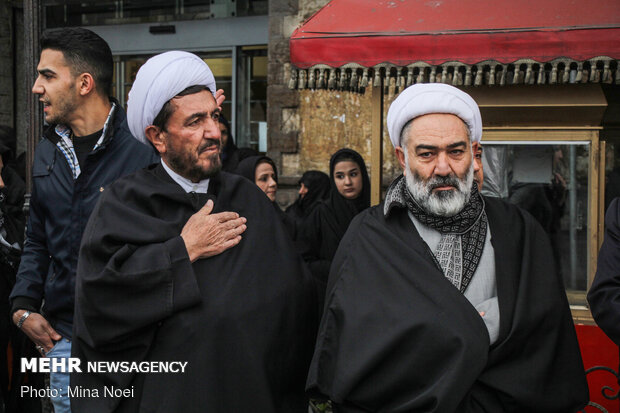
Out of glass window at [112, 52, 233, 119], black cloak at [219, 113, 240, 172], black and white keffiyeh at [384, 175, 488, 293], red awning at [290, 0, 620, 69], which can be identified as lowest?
black and white keffiyeh at [384, 175, 488, 293]

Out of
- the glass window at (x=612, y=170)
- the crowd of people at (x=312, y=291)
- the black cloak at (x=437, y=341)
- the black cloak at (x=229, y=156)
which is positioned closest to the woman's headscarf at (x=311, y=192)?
the black cloak at (x=229, y=156)

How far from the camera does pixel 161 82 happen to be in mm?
2215

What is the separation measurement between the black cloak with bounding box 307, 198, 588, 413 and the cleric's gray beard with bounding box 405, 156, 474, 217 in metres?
0.16

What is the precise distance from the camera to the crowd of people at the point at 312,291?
1.98m

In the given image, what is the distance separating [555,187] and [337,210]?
1.62 metres

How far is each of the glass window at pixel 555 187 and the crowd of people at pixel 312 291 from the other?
1.85m

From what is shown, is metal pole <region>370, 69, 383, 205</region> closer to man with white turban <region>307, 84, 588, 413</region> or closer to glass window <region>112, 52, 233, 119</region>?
man with white turban <region>307, 84, 588, 413</region>

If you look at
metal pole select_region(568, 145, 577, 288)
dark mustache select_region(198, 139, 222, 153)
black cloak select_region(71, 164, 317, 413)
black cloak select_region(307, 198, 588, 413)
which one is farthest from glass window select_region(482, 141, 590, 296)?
black cloak select_region(71, 164, 317, 413)

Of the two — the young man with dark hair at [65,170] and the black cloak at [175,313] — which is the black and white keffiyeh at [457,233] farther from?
the young man with dark hair at [65,170]

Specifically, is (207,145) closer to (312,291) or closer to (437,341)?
(312,291)

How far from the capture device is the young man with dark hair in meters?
2.74

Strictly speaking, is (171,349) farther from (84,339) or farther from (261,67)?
(261,67)

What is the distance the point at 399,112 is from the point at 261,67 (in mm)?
5749

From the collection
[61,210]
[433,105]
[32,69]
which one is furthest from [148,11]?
[433,105]
